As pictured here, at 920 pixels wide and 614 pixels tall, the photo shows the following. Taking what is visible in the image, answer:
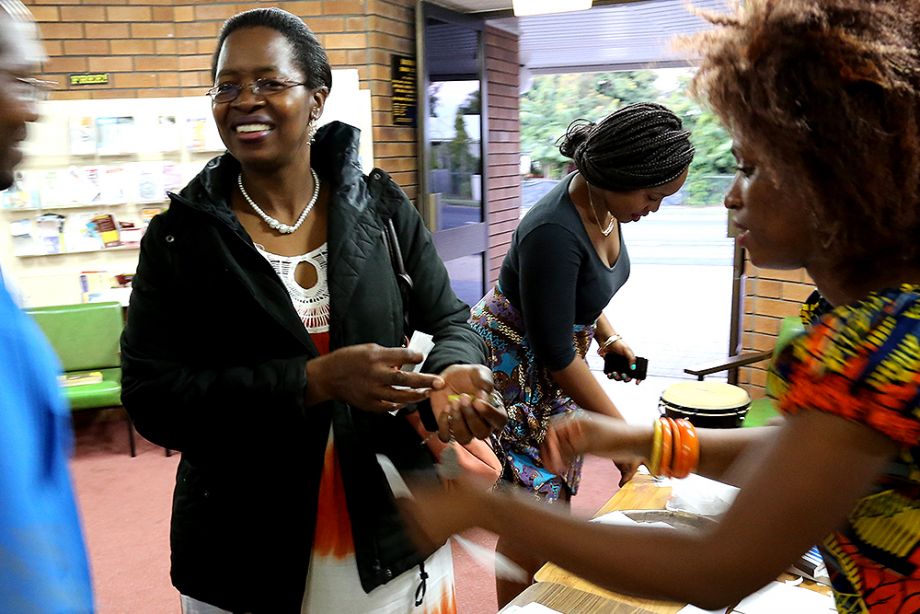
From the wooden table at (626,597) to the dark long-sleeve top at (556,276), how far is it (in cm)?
37

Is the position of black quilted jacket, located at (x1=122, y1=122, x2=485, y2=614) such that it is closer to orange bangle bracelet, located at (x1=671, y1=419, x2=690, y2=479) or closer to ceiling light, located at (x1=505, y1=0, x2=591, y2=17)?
orange bangle bracelet, located at (x1=671, y1=419, x2=690, y2=479)

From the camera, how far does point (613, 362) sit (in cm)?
246

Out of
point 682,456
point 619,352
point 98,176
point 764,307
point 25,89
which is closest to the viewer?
point 25,89

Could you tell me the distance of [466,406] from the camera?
135 centimetres

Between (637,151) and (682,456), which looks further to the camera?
(637,151)

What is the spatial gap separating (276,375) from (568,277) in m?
0.88

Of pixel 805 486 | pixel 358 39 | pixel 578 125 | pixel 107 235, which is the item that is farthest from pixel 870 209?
pixel 107 235

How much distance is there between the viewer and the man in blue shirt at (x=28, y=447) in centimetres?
68

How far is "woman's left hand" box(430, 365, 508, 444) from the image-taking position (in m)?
1.35

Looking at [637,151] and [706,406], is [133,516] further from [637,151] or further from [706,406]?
[637,151]

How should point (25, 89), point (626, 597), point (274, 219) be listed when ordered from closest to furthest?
point (25, 89) → point (626, 597) → point (274, 219)

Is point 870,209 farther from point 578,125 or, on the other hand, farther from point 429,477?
point 578,125

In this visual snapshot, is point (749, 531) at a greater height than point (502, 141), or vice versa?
point (502, 141)

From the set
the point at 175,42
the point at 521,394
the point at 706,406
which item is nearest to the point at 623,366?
the point at 706,406
